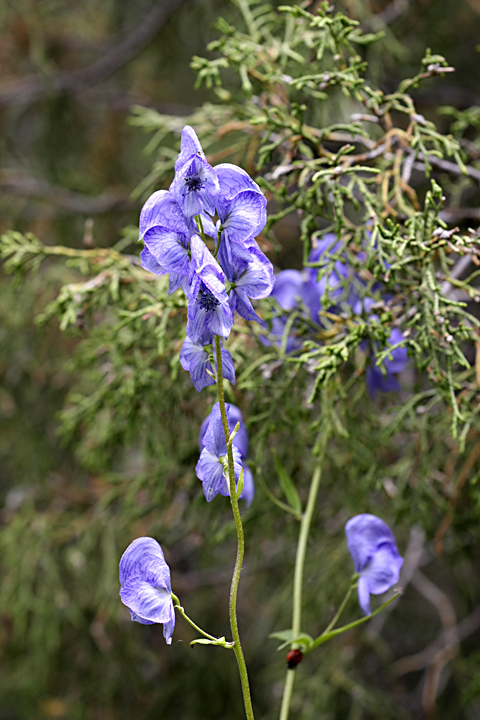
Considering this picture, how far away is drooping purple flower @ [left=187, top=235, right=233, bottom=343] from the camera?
2.92 feet

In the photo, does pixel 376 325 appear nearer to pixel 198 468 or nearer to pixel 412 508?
pixel 198 468

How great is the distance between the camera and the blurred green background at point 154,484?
1.82 meters

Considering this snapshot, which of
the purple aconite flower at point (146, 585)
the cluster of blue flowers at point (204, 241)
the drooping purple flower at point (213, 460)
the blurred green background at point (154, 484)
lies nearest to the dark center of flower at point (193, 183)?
the cluster of blue flowers at point (204, 241)

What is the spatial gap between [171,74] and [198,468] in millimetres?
3768

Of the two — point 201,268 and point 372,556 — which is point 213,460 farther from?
point 372,556

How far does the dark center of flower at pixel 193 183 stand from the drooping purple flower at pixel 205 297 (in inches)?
2.7

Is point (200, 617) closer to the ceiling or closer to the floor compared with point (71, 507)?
closer to the floor

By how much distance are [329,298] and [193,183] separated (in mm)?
632

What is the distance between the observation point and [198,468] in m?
1.05

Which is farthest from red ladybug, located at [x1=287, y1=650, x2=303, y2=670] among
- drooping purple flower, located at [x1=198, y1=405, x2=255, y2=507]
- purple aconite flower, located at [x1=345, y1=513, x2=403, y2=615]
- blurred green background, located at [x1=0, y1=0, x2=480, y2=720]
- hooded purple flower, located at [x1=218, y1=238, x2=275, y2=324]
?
hooded purple flower, located at [x1=218, y1=238, x2=275, y2=324]

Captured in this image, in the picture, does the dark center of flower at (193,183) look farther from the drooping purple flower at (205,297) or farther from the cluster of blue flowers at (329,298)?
the cluster of blue flowers at (329,298)

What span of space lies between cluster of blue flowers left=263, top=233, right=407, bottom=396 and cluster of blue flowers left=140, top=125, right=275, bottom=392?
19.8 inches

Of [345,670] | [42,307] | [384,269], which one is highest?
[384,269]

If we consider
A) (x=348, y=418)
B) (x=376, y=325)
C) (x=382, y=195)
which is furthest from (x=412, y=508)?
(x=382, y=195)
